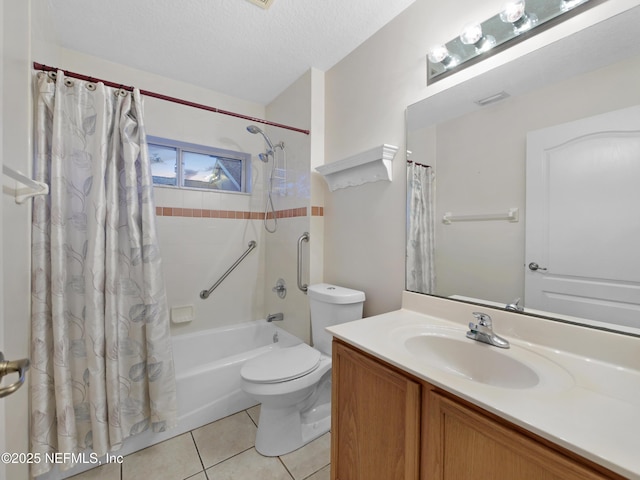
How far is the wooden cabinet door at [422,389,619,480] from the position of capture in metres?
0.52

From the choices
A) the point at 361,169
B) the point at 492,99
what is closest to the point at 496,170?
the point at 492,99

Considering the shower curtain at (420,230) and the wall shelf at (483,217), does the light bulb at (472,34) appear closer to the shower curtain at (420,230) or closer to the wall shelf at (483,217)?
the shower curtain at (420,230)

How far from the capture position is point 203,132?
2254 mm

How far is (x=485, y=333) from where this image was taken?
0.94 meters

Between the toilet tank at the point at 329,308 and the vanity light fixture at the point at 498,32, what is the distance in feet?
4.03

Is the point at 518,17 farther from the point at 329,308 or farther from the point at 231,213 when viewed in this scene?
the point at 231,213

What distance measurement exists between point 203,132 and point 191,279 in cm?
127

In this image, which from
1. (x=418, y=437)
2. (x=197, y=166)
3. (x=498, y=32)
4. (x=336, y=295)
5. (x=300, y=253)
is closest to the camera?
(x=418, y=437)

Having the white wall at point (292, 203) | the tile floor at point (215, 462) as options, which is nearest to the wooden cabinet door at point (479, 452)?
the tile floor at point (215, 462)

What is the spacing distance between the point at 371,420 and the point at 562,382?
0.57 metres

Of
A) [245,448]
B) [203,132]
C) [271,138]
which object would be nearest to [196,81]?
[203,132]

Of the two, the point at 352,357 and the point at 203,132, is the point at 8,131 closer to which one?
the point at 352,357

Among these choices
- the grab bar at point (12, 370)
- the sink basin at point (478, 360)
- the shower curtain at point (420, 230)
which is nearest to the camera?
the grab bar at point (12, 370)

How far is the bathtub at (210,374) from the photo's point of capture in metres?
1.52
